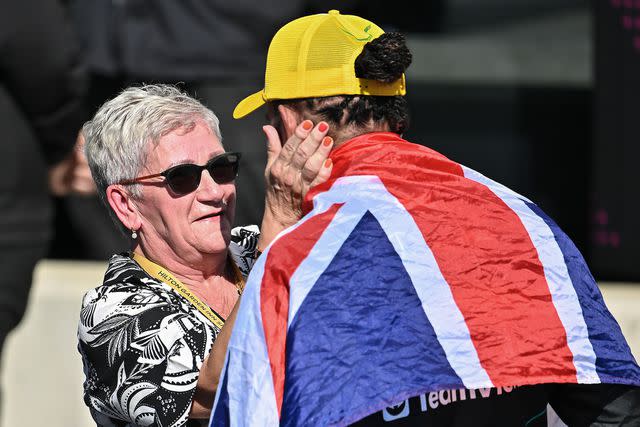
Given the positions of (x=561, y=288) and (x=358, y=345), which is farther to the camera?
(x=561, y=288)

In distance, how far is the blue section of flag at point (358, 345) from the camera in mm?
2463

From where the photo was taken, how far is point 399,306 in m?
2.54

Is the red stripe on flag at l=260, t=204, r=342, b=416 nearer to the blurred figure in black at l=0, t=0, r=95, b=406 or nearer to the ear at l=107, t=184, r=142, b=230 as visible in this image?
the ear at l=107, t=184, r=142, b=230

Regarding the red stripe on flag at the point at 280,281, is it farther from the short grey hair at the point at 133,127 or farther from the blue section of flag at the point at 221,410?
the short grey hair at the point at 133,127

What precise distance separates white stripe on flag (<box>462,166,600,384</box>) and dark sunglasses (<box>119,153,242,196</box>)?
0.67 metres

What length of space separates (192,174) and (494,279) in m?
0.83

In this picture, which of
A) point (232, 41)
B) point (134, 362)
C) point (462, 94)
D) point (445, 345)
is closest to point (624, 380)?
point (445, 345)

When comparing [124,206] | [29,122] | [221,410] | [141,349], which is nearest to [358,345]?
[221,410]

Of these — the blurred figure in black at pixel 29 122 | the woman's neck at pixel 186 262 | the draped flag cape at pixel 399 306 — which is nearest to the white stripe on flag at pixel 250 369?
the draped flag cape at pixel 399 306

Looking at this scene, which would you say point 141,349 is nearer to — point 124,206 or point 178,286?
point 178,286

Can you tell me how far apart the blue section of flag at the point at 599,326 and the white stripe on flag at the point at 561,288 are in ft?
0.04

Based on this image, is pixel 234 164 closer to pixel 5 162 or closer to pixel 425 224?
pixel 425 224

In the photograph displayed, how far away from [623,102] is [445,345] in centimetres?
296

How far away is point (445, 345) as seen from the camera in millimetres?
2541
